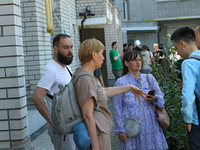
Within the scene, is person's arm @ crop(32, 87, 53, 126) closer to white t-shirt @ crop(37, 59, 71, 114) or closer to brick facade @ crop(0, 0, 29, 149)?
white t-shirt @ crop(37, 59, 71, 114)

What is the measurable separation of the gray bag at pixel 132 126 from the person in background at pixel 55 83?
753mm

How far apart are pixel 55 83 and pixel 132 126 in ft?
3.66

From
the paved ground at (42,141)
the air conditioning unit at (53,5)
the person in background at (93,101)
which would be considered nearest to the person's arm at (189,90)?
the person in background at (93,101)

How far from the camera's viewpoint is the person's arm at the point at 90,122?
212 centimetres

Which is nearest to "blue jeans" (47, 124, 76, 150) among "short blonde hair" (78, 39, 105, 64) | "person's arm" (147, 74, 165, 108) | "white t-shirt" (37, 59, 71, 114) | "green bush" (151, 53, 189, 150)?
"white t-shirt" (37, 59, 71, 114)

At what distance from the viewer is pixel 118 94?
2.85 meters

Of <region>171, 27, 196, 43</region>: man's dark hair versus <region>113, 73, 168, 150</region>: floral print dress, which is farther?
<region>113, 73, 168, 150</region>: floral print dress

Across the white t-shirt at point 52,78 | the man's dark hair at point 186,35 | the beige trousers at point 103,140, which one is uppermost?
the man's dark hair at point 186,35

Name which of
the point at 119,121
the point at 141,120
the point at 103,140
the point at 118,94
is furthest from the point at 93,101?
the point at 141,120

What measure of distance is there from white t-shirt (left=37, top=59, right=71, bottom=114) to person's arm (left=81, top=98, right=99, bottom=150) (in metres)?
0.85

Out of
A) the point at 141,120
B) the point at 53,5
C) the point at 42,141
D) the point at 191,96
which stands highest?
the point at 53,5

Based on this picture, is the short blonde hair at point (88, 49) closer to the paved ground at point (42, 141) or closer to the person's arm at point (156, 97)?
the person's arm at point (156, 97)

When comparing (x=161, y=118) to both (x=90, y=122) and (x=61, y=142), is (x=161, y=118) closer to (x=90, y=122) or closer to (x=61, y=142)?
(x=61, y=142)

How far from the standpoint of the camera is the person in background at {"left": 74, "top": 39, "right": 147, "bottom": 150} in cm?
212
